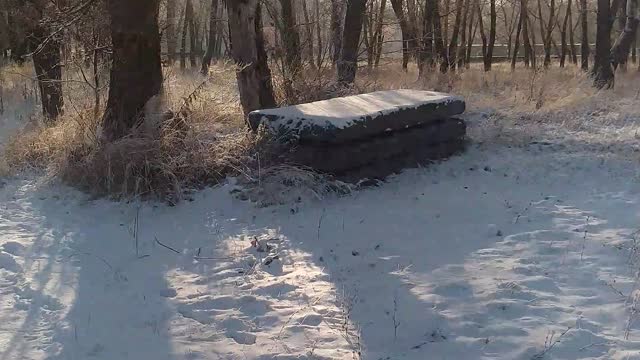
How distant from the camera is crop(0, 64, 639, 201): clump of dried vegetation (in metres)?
6.69

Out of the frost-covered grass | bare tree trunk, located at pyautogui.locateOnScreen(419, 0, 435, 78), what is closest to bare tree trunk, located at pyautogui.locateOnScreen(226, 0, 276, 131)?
the frost-covered grass

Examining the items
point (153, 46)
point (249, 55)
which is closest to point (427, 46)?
point (249, 55)

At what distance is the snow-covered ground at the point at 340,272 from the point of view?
3.67 metres

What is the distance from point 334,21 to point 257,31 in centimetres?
502

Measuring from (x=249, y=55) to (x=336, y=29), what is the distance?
15.8ft

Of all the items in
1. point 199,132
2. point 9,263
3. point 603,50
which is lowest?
point 9,263

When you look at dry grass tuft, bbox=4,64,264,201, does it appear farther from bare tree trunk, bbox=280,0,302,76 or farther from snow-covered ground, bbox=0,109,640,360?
bare tree trunk, bbox=280,0,302,76

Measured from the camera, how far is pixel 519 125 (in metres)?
9.04

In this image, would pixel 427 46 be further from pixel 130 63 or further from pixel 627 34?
pixel 130 63

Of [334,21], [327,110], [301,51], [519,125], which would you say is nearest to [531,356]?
[327,110]

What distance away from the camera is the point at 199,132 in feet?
24.3

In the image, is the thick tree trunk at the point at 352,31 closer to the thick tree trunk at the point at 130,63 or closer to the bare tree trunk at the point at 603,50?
the thick tree trunk at the point at 130,63

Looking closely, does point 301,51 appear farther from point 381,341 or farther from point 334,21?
point 381,341

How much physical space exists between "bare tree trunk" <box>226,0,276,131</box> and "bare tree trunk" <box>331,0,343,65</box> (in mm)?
3437
